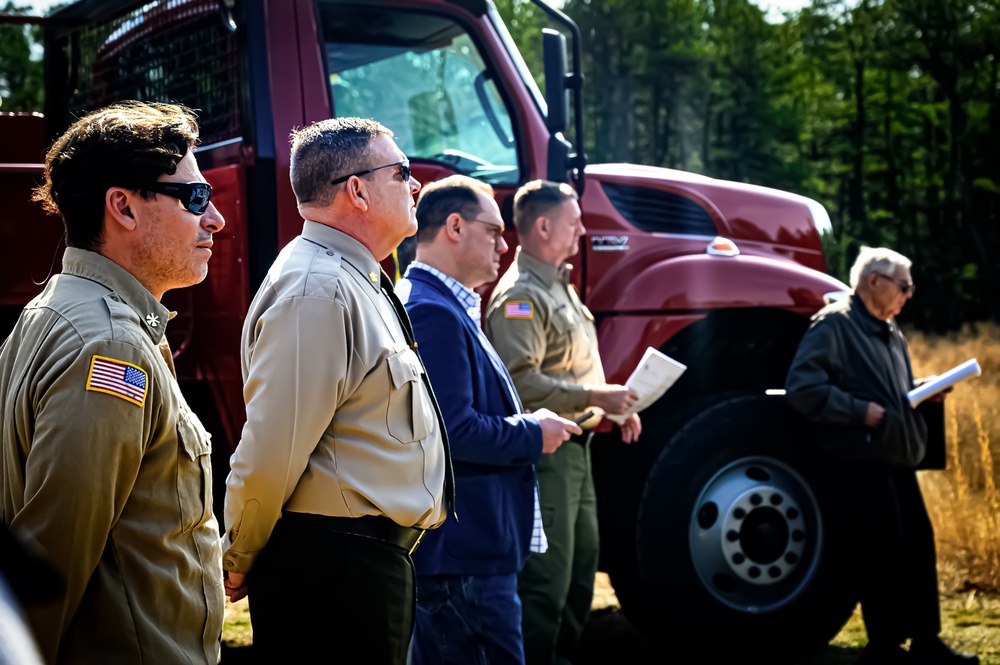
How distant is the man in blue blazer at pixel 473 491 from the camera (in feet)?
10.9

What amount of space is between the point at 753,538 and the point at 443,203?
227 centimetres

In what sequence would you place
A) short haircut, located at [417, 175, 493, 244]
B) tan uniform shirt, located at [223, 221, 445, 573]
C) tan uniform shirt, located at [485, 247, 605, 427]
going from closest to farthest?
tan uniform shirt, located at [223, 221, 445, 573] < short haircut, located at [417, 175, 493, 244] < tan uniform shirt, located at [485, 247, 605, 427]

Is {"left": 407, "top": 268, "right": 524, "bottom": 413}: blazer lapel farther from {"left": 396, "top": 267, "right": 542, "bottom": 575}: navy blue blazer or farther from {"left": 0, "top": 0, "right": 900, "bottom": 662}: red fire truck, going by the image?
{"left": 0, "top": 0, "right": 900, "bottom": 662}: red fire truck

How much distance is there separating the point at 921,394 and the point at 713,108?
91.9 ft

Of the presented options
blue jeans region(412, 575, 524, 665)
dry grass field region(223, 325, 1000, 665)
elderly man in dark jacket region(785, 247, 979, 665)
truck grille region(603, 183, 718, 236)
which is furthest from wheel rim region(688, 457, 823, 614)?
blue jeans region(412, 575, 524, 665)

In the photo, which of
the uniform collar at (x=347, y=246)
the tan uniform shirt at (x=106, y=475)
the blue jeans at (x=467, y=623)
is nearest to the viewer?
the tan uniform shirt at (x=106, y=475)

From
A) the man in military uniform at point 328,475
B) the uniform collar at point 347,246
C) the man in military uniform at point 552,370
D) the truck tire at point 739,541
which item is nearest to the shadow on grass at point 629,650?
the truck tire at point 739,541

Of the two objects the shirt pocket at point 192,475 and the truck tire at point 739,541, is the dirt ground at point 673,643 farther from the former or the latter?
the shirt pocket at point 192,475

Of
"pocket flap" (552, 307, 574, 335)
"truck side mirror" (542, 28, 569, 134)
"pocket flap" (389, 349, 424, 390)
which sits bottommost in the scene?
"pocket flap" (389, 349, 424, 390)

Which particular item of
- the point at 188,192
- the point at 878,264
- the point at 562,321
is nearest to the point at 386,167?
the point at 188,192

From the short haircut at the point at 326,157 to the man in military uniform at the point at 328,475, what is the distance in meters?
0.18

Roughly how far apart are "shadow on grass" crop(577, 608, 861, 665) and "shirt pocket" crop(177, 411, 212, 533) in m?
3.40

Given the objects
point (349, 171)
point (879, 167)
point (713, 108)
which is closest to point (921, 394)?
point (349, 171)

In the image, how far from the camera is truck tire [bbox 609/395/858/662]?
16.7 ft
